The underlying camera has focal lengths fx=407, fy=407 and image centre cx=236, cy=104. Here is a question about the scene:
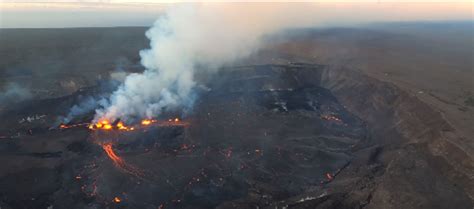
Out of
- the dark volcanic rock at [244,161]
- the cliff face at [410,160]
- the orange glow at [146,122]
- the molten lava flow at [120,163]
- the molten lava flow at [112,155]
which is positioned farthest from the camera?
the orange glow at [146,122]

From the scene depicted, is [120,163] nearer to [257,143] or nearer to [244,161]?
[244,161]

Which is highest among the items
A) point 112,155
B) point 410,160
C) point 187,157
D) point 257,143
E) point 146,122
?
point 146,122

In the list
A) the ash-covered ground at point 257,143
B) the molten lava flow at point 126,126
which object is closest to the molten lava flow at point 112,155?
the ash-covered ground at point 257,143

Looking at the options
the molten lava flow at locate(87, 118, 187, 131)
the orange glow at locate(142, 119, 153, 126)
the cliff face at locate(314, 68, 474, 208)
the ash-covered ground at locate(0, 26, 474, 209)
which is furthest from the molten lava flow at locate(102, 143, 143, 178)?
the cliff face at locate(314, 68, 474, 208)

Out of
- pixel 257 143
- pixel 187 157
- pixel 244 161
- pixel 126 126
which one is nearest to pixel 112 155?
pixel 187 157

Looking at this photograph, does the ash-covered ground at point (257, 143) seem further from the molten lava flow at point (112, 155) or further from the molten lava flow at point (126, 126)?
the molten lava flow at point (126, 126)
